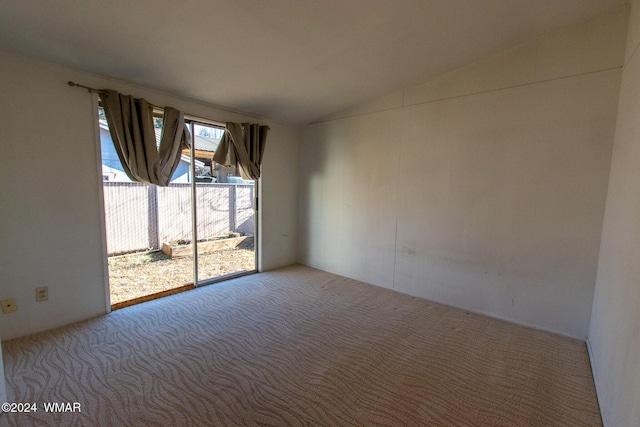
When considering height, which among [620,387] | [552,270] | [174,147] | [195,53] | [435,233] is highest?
[195,53]

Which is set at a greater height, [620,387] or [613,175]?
[613,175]

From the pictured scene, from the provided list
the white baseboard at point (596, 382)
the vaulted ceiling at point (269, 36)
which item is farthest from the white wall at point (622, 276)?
the vaulted ceiling at point (269, 36)

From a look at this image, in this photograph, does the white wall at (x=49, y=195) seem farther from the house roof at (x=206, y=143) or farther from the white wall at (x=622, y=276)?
the white wall at (x=622, y=276)

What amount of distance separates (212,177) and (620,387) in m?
3.75

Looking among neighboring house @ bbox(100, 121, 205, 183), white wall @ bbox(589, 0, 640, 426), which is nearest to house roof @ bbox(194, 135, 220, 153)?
neighboring house @ bbox(100, 121, 205, 183)

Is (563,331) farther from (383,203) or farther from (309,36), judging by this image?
(309,36)

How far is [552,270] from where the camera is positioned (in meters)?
2.31

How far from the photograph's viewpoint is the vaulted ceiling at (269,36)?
1.71m

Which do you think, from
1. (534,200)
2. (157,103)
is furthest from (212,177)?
(534,200)

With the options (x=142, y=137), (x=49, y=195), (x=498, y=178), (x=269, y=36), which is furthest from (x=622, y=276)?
(x=49, y=195)

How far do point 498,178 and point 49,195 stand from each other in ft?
12.7

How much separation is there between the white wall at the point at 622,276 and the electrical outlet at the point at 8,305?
12.2 ft

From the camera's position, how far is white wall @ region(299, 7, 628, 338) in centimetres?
213

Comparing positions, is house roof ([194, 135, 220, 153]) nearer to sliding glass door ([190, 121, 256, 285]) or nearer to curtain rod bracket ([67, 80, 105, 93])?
sliding glass door ([190, 121, 256, 285])
